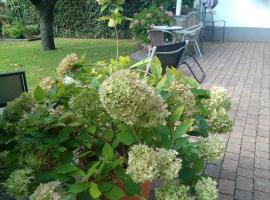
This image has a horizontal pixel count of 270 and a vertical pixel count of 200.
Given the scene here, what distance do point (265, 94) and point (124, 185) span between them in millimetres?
5053

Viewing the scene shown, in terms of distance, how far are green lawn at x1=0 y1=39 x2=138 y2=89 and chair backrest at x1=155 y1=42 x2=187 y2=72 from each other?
85.2 inches

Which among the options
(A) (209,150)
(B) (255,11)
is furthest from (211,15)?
(A) (209,150)

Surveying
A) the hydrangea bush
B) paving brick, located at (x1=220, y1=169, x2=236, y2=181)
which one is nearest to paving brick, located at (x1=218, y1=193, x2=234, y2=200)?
paving brick, located at (x1=220, y1=169, x2=236, y2=181)

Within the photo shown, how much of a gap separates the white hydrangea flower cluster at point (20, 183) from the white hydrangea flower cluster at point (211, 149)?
78cm

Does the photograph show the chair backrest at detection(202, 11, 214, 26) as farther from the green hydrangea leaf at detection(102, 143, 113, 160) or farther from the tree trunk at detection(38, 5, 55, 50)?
the green hydrangea leaf at detection(102, 143, 113, 160)

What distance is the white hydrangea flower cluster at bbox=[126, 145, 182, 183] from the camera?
128 cm

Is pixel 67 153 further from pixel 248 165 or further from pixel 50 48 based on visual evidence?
pixel 50 48

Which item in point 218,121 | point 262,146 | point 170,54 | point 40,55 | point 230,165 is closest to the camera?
point 218,121

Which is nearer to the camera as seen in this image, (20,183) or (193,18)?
(20,183)

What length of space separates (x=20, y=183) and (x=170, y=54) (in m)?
3.73

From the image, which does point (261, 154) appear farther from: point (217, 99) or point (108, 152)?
point (108, 152)

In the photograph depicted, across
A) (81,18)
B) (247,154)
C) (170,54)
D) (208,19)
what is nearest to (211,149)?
(247,154)

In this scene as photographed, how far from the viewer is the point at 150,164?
1289 mm

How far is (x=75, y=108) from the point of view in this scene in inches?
63.3
